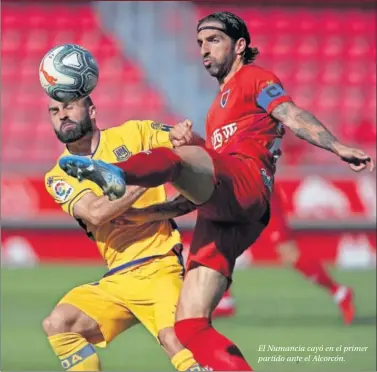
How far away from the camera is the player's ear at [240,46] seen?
6.21 metres

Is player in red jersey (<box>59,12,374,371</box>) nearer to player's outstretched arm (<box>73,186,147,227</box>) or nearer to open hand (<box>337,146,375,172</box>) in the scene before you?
open hand (<box>337,146,375,172</box>)

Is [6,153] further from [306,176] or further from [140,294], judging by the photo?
[140,294]

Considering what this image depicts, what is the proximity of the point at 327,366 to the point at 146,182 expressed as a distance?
129 inches

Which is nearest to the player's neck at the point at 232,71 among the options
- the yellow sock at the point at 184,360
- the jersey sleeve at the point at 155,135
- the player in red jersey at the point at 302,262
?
the jersey sleeve at the point at 155,135

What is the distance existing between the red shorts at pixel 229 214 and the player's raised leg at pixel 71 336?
0.69 meters

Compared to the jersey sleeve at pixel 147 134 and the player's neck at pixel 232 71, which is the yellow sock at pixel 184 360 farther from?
the player's neck at pixel 232 71

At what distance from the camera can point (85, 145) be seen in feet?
20.9

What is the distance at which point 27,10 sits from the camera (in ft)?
65.0

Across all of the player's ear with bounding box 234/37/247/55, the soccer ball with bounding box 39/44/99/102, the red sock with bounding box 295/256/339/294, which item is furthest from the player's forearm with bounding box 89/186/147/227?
the red sock with bounding box 295/256/339/294

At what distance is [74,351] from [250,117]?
1.58m

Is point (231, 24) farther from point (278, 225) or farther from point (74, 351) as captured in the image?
point (278, 225)

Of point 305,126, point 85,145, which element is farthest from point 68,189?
point 305,126

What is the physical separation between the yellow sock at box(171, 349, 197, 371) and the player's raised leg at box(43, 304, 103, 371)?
53 cm

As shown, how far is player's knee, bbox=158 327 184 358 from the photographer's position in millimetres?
5930
